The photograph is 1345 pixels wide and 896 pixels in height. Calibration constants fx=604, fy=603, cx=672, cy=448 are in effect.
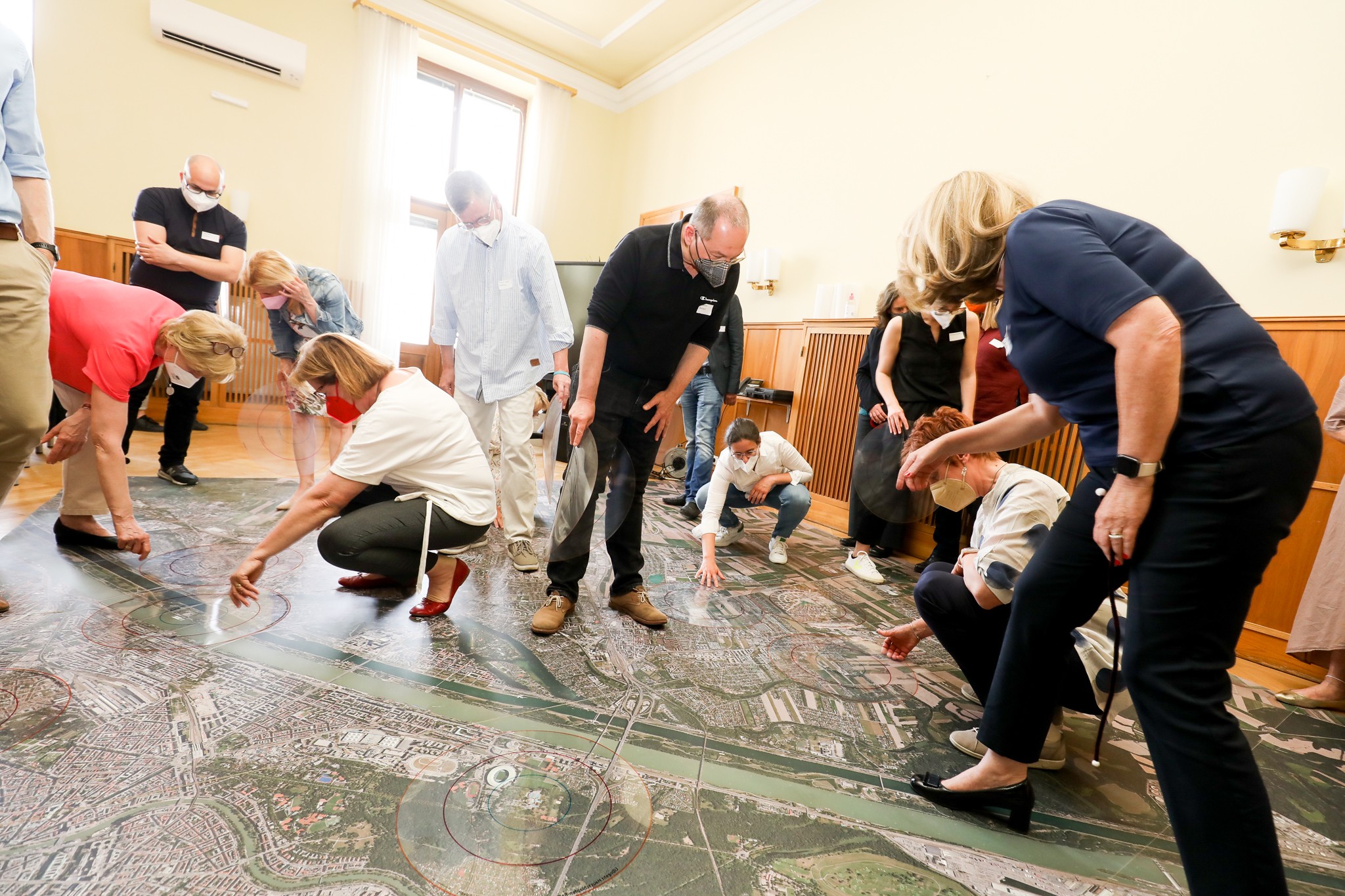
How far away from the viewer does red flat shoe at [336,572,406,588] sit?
2.04 metres

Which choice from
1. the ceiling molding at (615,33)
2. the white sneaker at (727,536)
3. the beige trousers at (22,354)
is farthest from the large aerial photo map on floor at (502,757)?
the ceiling molding at (615,33)

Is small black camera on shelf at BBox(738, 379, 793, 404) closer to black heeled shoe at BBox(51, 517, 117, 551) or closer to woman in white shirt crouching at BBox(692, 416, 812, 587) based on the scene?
woman in white shirt crouching at BBox(692, 416, 812, 587)

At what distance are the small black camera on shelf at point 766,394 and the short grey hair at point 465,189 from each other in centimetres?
228

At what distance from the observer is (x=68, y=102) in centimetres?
432

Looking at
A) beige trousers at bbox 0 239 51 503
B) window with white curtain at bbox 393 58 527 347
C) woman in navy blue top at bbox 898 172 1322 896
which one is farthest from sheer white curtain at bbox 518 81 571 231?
woman in navy blue top at bbox 898 172 1322 896

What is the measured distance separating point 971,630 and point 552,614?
1164 millimetres

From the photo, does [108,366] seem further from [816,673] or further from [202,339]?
[816,673]

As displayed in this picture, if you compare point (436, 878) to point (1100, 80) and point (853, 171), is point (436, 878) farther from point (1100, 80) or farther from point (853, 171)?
point (853, 171)

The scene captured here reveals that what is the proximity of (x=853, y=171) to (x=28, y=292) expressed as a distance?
13.5ft

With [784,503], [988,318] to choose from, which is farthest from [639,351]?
[988,318]

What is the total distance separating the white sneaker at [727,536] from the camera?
3.08 m

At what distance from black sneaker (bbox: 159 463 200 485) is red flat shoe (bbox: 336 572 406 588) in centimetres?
152

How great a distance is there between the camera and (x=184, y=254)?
2.84m

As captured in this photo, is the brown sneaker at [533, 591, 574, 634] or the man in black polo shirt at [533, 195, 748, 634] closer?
the man in black polo shirt at [533, 195, 748, 634]
